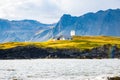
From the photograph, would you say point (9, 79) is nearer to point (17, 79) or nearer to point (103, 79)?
point (17, 79)

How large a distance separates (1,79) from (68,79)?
50.0ft

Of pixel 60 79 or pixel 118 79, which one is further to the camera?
pixel 60 79

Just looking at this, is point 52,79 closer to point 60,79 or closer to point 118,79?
point 60,79

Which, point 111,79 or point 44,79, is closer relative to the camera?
point 111,79

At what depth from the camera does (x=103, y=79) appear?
79.0 metres

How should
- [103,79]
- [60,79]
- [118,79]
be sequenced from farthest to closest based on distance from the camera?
[60,79]
[103,79]
[118,79]

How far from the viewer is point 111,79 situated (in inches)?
2936

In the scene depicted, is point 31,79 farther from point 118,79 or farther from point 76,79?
point 118,79

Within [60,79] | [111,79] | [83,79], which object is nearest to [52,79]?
[60,79]

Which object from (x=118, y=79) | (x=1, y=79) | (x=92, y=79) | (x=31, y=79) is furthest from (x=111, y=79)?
(x=1, y=79)

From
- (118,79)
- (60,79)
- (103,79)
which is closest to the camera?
(118,79)

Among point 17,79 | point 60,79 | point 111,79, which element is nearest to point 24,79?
point 17,79

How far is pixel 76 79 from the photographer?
83188 mm

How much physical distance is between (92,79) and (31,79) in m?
14.1
